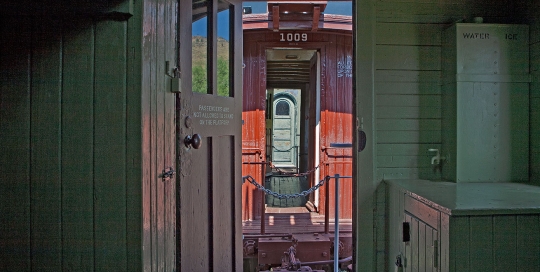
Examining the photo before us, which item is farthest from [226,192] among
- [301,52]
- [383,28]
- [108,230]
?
[301,52]

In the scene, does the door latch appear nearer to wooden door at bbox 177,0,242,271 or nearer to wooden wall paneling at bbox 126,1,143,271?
wooden door at bbox 177,0,242,271

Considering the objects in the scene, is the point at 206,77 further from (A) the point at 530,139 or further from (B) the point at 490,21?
(A) the point at 530,139

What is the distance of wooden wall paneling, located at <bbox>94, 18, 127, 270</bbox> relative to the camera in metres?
1.64

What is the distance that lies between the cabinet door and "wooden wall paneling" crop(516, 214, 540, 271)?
1.15ft

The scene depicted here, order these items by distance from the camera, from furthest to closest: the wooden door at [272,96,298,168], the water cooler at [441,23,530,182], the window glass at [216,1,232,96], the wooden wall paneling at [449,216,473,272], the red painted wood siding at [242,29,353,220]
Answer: the wooden door at [272,96,298,168] < the red painted wood siding at [242,29,353,220] < the window glass at [216,1,232,96] < the water cooler at [441,23,530,182] < the wooden wall paneling at [449,216,473,272]

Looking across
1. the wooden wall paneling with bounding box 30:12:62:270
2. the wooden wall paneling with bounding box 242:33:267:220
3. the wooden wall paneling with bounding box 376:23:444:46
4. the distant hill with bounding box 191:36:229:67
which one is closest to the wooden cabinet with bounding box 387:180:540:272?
the wooden wall paneling with bounding box 376:23:444:46

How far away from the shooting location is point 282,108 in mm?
16812

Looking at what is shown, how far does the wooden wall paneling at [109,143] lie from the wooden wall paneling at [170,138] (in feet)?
1.16

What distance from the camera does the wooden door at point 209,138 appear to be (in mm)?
2219

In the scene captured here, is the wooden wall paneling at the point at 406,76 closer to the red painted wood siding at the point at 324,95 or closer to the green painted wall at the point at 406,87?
the green painted wall at the point at 406,87

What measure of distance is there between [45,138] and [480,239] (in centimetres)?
198

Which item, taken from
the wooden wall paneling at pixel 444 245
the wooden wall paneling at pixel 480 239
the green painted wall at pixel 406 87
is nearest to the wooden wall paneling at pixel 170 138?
the green painted wall at pixel 406 87

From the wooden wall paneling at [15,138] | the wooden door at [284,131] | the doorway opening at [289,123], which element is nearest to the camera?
the wooden wall paneling at [15,138]

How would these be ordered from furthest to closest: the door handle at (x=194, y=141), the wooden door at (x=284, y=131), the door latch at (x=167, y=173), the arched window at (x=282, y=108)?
the arched window at (x=282, y=108)
the wooden door at (x=284, y=131)
the door handle at (x=194, y=141)
the door latch at (x=167, y=173)
